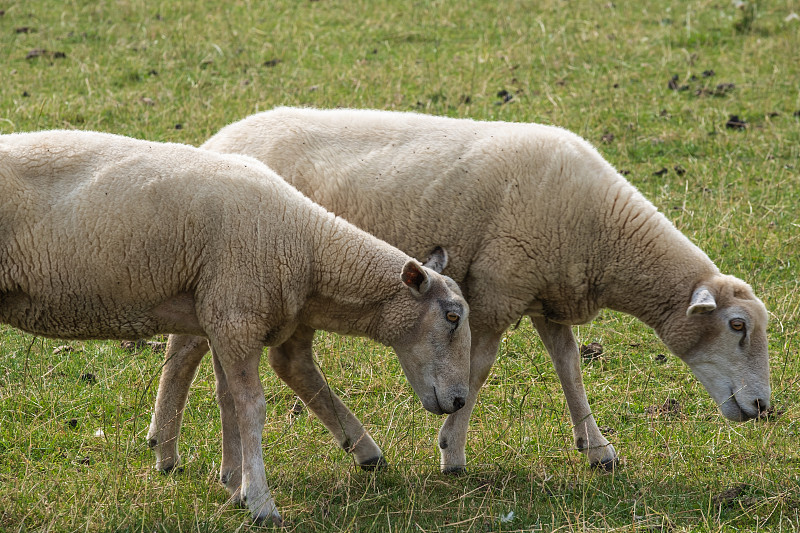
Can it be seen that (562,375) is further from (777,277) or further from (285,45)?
(285,45)

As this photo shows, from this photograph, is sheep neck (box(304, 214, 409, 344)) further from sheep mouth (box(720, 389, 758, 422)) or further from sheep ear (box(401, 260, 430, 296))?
sheep mouth (box(720, 389, 758, 422))

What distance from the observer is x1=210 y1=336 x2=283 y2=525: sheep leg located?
5043 millimetres

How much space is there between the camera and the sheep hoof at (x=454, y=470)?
602 centimetres

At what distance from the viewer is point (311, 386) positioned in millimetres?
6043

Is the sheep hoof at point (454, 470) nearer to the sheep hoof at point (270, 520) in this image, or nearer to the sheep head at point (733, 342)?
the sheep hoof at point (270, 520)

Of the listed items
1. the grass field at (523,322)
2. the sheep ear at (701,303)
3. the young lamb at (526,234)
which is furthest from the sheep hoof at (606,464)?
the sheep ear at (701,303)

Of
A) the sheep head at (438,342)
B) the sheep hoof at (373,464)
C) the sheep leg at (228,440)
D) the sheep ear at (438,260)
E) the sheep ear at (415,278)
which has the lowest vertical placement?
the sheep hoof at (373,464)

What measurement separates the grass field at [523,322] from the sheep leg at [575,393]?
10 cm

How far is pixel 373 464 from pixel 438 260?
1.33 m

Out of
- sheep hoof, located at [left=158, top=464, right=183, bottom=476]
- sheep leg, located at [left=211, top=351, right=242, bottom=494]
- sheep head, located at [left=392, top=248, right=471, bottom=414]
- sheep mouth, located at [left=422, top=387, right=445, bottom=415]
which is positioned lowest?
sheep hoof, located at [left=158, top=464, right=183, bottom=476]

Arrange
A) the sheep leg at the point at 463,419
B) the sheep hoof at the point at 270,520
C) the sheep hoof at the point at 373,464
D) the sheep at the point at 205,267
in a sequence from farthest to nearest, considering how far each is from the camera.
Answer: the sheep leg at the point at 463,419 < the sheep hoof at the point at 373,464 < the sheep hoof at the point at 270,520 < the sheep at the point at 205,267

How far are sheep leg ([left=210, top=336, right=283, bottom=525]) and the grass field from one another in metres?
0.17

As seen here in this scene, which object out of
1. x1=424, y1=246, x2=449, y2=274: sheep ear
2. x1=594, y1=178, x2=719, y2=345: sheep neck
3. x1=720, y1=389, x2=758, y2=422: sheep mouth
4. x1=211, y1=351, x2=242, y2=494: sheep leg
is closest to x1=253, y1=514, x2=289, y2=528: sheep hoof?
x1=211, y1=351, x2=242, y2=494: sheep leg

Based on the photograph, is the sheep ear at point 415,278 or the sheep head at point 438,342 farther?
the sheep head at point 438,342
